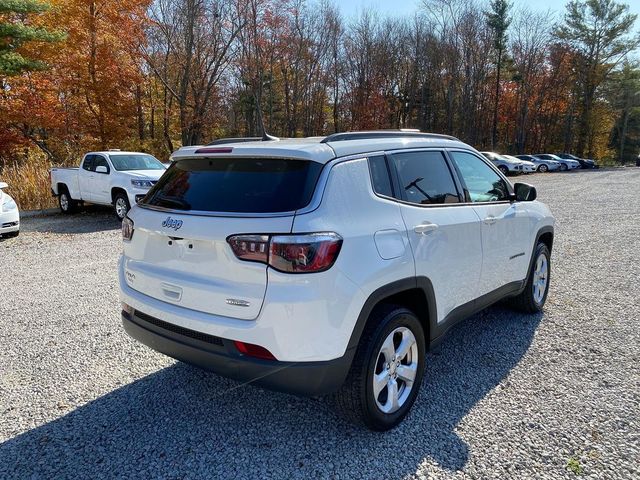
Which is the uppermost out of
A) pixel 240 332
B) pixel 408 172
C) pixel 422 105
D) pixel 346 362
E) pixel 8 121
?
pixel 422 105

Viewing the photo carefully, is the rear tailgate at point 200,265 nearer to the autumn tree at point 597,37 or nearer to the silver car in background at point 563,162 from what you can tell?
the silver car in background at point 563,162

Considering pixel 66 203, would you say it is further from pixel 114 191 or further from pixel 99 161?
pixel 114 191

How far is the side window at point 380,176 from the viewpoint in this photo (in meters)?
2.70

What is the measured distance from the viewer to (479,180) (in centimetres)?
378

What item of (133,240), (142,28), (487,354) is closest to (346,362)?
(133,240)

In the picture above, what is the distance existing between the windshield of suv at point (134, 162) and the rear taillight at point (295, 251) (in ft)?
34.4

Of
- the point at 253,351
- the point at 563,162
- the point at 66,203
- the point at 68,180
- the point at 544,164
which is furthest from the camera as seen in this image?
the point at 563,162

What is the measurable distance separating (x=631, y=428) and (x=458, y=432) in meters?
1.11

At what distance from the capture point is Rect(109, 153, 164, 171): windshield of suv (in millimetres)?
11492

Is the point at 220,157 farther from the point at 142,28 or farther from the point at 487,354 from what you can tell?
the point at 142,28

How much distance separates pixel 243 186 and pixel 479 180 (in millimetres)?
2206

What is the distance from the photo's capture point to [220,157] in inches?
109

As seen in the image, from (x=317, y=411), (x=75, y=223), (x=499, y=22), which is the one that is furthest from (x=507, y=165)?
(x=317, y=411)

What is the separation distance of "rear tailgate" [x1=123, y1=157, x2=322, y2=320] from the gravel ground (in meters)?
0.86
